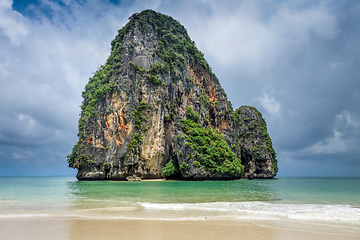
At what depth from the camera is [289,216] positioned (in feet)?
24.9

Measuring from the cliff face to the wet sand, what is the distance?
28.7 m

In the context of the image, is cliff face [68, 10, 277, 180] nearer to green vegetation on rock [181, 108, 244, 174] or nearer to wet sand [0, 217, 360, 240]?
green vegetation on rock [181, 108, 244, 174]

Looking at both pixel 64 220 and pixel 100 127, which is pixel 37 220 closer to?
pixel 64 220

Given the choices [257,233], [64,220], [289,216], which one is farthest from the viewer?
[289,216]

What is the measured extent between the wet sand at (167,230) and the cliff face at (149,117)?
28.7 metres

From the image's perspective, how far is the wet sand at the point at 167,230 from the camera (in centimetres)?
518

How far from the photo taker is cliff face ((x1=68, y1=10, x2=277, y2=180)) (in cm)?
3628

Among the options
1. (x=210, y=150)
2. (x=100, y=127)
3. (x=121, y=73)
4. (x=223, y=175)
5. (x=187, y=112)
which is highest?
(x=121, y=73)

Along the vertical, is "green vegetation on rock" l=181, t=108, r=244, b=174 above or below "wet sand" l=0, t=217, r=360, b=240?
above

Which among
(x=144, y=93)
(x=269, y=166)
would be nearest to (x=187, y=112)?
(x=144, y=93)

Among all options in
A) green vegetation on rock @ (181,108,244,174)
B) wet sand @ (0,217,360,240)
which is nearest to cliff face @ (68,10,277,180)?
green vegetation on rock @ (181,108,244,174)

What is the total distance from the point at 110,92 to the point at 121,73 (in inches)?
168

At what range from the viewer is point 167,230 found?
18.5 feet

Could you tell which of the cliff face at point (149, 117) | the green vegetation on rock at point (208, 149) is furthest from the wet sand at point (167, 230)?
the green vegetation on rock at point (208, 149)
